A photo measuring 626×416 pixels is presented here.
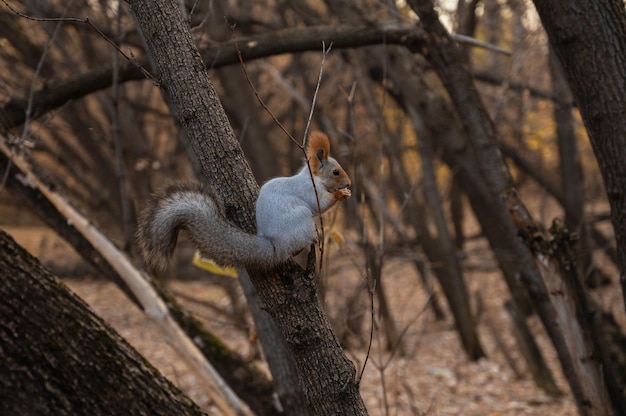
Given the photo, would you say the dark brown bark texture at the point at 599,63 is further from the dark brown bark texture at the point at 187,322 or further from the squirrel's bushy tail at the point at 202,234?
the dark brown bark texture at the point at 187,322

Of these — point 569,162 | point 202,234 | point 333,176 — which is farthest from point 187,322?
point 569,162

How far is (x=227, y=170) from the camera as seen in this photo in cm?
220

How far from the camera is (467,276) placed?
1168 centimetres

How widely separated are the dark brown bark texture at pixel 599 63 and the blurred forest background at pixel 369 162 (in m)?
0.57

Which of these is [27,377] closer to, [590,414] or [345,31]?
[345,31]

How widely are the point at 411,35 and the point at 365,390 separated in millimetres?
3734

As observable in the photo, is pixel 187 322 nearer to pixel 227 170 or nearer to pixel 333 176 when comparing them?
pixel 333 176

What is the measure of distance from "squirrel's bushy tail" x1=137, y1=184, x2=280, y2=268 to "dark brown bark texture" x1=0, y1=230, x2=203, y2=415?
0.33 m

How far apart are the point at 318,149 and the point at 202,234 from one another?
562 mm

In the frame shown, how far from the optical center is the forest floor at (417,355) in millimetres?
5934

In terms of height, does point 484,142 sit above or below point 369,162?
below

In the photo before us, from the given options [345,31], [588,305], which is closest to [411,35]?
[345,31]

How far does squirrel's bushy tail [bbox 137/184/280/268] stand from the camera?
7.07 ft

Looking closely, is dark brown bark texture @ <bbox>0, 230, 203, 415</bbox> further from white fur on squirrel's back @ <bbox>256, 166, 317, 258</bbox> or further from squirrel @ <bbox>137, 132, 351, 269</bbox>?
white fur on squirrel's back @ <bbox>256, 166, 317, 258</bbox>
